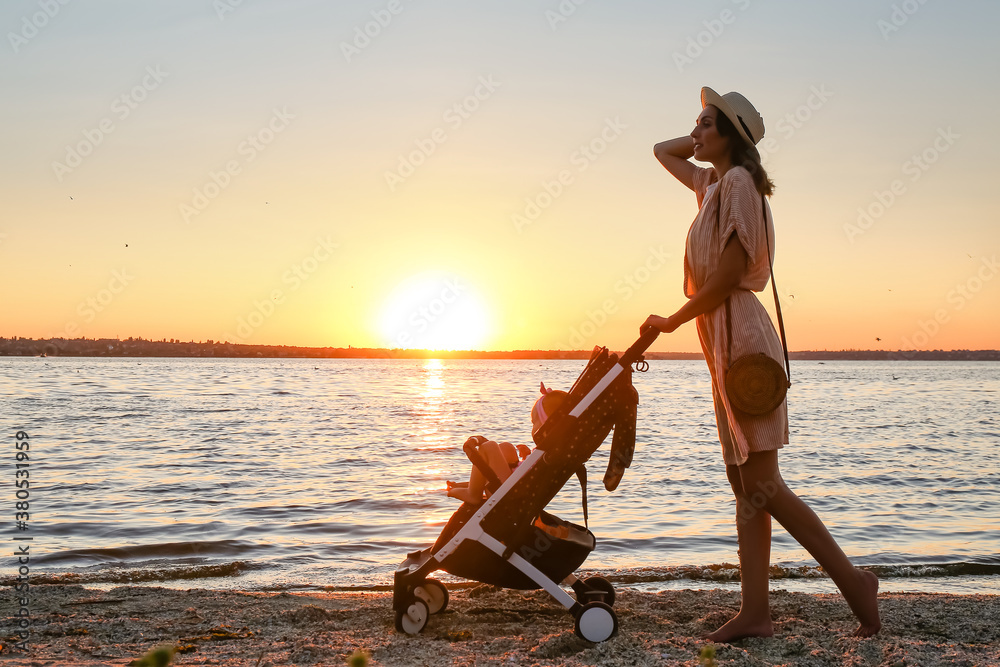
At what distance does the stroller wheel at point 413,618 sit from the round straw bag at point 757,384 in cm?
170

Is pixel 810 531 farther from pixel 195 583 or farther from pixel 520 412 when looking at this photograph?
pixel 520 412

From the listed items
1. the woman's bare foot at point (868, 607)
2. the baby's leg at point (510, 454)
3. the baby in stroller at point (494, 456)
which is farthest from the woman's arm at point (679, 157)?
the woman's bare foot at point (868, 607)

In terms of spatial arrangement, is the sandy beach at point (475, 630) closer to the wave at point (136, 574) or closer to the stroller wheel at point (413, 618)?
the stroller wheel at point (413, 618)

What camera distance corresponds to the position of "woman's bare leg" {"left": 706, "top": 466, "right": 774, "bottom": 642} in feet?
10.2

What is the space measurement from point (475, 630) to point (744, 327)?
1.85 m

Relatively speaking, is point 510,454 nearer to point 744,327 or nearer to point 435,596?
point 435,596

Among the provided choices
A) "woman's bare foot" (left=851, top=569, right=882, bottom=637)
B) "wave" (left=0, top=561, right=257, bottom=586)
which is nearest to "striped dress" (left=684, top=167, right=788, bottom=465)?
"woman's bare foot" (left=851, top=569, right=882, bottom=637)

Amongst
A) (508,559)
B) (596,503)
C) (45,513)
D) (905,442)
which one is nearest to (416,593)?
(508,559)

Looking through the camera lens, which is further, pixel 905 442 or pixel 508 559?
pixel 905 442

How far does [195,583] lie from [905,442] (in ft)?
42.6

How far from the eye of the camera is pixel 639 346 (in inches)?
122

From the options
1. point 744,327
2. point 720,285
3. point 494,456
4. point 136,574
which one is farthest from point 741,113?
point 136,574

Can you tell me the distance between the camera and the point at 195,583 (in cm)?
498

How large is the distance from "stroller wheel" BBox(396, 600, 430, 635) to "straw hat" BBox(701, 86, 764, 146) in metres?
2.47
